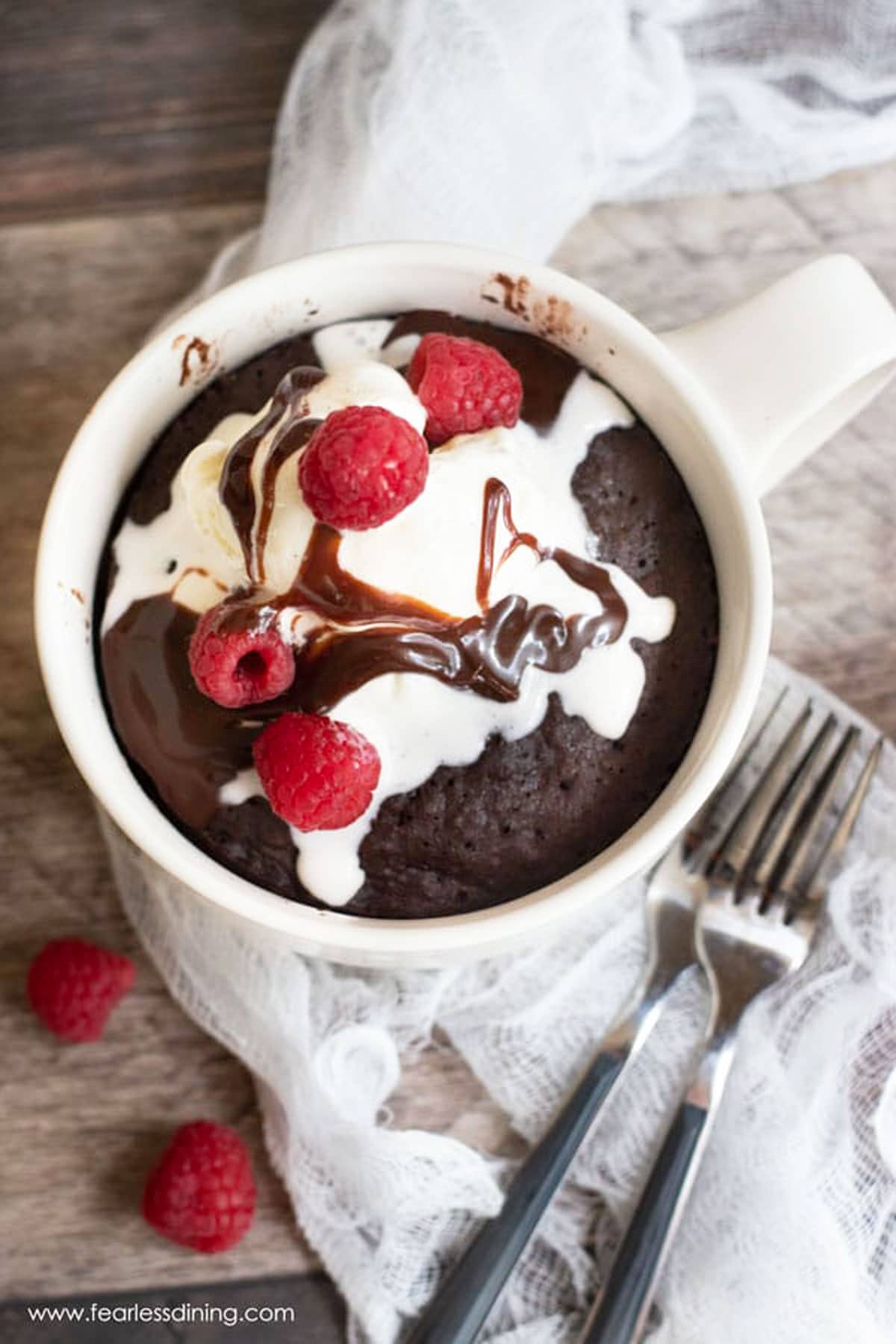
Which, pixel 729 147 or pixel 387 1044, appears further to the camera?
pixel 729 147

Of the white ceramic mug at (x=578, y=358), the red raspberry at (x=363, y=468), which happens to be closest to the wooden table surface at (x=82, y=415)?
the white ceramic mug at (x=578, y=358)

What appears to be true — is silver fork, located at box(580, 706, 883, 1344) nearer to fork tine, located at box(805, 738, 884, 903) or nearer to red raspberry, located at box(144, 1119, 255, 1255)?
fork tine, located at box(805, 738, 884, 903)

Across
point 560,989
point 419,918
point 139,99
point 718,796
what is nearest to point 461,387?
point 419,918

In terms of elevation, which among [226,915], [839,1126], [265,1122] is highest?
[226,915]

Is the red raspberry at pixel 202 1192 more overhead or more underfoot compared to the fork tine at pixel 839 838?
more underfoot

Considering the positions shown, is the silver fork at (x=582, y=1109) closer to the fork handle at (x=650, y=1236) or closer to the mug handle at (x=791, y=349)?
the fork handle at (x=650, y=1236)

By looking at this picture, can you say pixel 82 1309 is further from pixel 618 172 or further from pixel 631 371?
pixel 618 172

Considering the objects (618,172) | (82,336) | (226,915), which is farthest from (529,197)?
(226,915)

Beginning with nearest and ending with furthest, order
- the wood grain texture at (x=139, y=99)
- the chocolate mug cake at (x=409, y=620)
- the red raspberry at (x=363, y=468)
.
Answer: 1. the red raspberry at (x=363, y=468)
2. the chocolate mug cake at (x=409, y=620)
3. the wood grain texture at (x=139, y=99)
